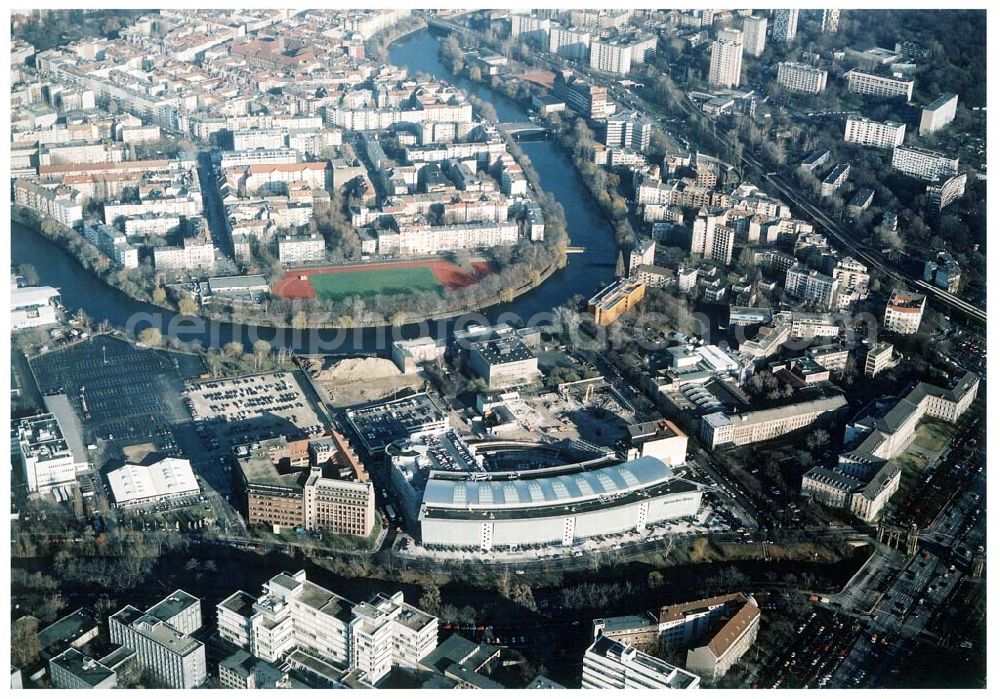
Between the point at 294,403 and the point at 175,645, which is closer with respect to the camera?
the point at 175,645

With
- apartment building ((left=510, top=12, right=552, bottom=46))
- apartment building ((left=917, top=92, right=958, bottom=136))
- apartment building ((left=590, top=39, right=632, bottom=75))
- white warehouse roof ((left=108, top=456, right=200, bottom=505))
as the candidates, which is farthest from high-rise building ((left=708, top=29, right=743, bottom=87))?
white warehouse roof ((left=108, top=456, right=200, bottom=505))

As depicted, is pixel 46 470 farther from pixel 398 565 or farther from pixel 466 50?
pixel 466 50

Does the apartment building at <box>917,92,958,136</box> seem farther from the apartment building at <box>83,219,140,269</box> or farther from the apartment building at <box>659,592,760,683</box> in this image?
the apartment building at <box>659,592,760,683</box>

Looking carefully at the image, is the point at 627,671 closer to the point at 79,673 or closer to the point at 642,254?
the point at 79,673

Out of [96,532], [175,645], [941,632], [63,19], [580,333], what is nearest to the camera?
[175,645]

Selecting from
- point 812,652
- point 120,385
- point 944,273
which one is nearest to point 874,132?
point 944,273

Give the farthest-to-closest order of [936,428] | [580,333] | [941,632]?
1. [580,333]
2. [936,428]
3. [941,632]

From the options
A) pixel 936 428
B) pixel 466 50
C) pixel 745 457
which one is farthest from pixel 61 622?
pixel 466 50
